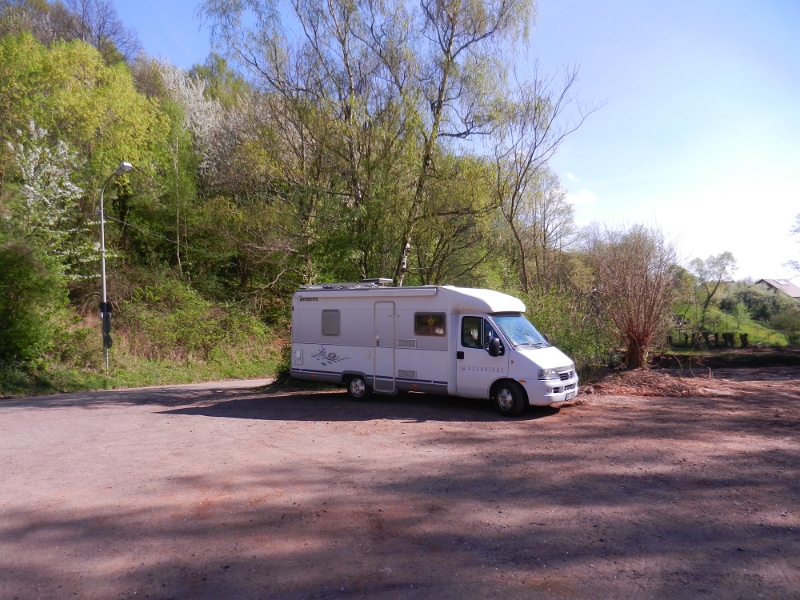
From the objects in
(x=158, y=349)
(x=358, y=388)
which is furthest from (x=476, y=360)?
(x=158, y=349)

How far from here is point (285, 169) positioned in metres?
18.0

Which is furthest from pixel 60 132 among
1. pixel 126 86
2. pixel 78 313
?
pixel 78 313

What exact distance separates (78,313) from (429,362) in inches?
734

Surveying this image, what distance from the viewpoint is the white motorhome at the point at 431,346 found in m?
11.5

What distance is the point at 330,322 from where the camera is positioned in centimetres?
1396

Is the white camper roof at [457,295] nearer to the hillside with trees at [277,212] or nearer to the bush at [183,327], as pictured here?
the hillside with trees at [277,212]

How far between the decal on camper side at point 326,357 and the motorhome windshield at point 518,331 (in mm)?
3685

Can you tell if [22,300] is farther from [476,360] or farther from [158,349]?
[476,360]

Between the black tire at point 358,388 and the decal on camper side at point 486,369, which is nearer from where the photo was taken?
the decal on camper side at point 486,369

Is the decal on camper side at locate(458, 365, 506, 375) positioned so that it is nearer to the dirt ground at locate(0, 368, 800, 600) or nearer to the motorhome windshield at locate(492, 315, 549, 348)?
the motorhome windshield at locate(492, 315, 549, 348)

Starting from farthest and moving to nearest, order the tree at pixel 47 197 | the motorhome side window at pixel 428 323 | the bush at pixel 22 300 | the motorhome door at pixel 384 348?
the tree at pixel 47 197, the bush at pixel 22 300, the motorhome door at pixel 384 348, the motorhome side window at pixel 428 323

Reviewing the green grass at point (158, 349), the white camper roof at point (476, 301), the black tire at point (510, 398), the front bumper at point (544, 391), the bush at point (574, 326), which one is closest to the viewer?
the front bumper at point (544, 391)

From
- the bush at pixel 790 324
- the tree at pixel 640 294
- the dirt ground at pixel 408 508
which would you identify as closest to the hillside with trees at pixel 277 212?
the tree at pixel 640 294

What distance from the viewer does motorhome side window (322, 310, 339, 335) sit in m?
13.8
